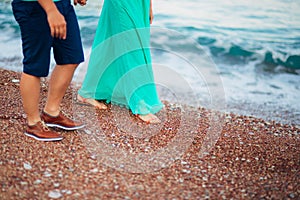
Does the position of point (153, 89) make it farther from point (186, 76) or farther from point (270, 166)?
point (186, 76)

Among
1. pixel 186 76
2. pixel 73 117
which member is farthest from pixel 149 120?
pixel 186 76

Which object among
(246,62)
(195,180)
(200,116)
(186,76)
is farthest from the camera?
(246,62)

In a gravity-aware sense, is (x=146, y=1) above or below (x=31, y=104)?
above

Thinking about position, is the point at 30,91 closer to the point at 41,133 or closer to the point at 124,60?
the point at 41,133

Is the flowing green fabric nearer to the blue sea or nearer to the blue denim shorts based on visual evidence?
the blue denim shorts

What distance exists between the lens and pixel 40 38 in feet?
9.82

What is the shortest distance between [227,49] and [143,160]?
718 centimetres

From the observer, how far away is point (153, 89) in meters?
4.10

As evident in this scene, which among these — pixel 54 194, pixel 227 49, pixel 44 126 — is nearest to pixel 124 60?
pixel 44 126

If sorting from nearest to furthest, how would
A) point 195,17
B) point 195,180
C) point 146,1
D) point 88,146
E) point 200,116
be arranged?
1. point 195,180
2. point 88,146
3. point 146,1
4. point 200,116
5. point 195,17

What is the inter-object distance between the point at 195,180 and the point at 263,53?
7394mm

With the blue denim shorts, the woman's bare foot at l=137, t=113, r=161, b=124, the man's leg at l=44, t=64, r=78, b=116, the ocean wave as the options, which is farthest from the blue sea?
the blue denim shorts

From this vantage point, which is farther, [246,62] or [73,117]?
[246,62]

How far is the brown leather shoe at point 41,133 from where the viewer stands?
3.32 m
